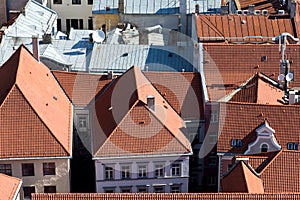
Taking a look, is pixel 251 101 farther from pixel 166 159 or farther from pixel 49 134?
pixel 49 134

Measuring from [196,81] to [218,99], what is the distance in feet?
10.5

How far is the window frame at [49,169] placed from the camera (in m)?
59.9

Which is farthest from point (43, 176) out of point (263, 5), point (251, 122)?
point (263, 5)

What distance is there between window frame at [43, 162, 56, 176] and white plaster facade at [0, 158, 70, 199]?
0.51 ft

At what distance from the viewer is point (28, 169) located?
59.8m

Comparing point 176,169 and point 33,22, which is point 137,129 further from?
point 33,22

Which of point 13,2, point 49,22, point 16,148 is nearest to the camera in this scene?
point 16,148

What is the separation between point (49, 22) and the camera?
87.2 meters

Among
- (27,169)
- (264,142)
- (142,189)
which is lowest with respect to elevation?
(142,189)

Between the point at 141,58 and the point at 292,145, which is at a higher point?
the point at 141,58

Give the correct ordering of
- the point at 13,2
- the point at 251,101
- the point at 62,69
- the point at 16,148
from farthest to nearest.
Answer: the point at 13,2 < the point at 62,69 < the point at 251,101 < the point at 16,148

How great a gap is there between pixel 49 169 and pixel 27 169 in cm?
161

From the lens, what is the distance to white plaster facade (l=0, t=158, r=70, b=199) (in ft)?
195

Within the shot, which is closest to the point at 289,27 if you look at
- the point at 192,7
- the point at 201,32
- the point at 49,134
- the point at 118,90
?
the point at 201,32
